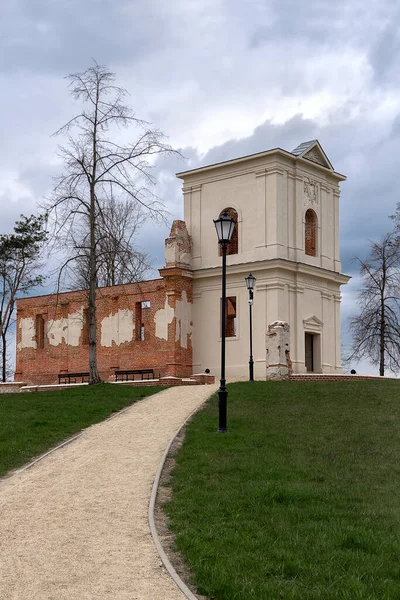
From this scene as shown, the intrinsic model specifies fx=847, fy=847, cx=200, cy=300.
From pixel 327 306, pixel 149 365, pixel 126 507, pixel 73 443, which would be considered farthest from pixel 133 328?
pixel 126 507

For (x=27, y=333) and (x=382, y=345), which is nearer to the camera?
(x=382, y=345)

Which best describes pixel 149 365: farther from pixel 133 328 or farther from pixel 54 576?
pixel 54 576

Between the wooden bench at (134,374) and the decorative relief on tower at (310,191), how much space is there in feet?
34.1

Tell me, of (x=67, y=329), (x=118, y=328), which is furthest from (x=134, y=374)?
(x=67, y=329)

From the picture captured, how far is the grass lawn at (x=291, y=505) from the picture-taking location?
8203 mm

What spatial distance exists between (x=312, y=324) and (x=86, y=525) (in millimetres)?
27960

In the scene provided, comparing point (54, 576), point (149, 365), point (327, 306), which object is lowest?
point (54, 576)

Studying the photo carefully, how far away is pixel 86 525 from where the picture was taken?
1056cm

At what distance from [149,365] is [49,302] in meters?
8.40

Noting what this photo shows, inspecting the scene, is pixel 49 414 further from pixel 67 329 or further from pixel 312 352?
pixel 67 329

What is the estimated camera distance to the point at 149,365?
37.5 m

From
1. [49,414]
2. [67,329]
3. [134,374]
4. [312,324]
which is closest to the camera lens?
[49,414]

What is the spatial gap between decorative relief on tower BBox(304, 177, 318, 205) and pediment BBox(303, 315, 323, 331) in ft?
17.2

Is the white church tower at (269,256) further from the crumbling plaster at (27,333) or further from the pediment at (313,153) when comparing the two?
the crumbling plaster at (27,333)
